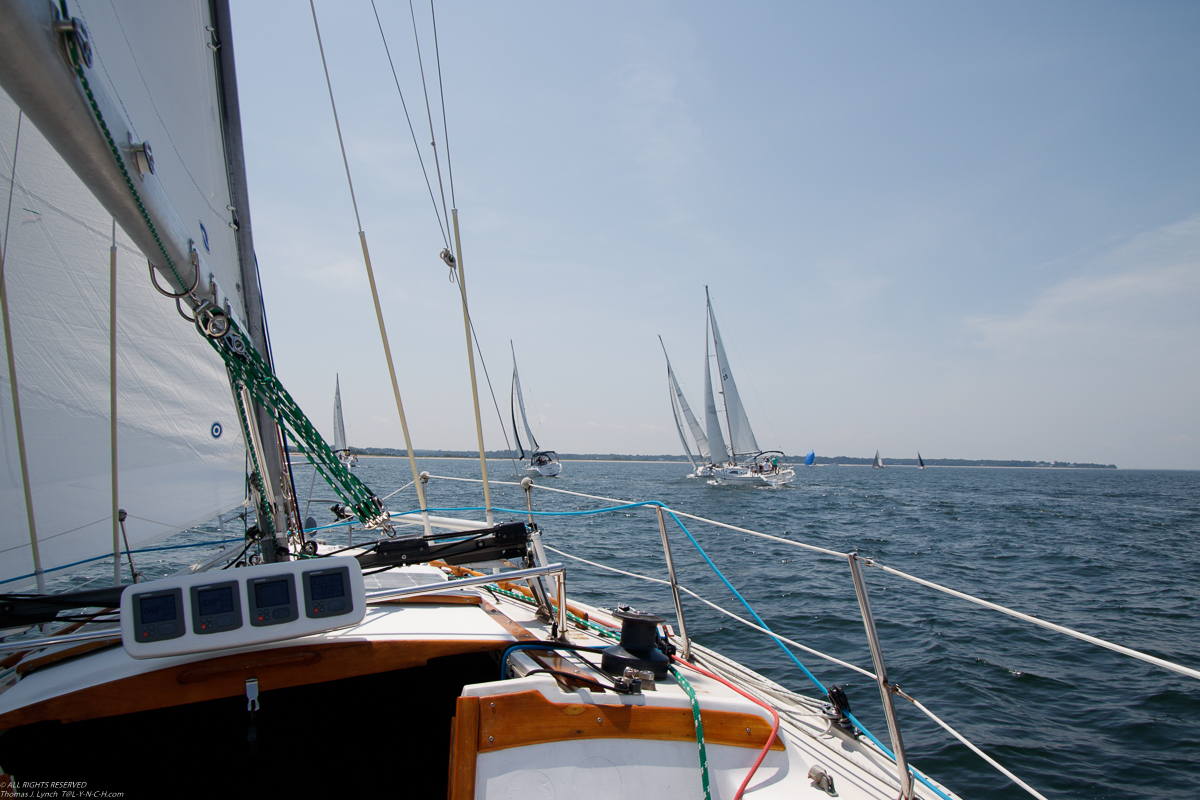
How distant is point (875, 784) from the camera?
1.90m

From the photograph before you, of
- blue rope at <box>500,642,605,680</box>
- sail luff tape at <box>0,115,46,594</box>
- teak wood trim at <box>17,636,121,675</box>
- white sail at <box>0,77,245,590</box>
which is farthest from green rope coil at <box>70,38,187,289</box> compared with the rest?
blue rope at <box>500,642,605,680</box>

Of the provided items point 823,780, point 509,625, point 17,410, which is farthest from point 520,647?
point 17,410

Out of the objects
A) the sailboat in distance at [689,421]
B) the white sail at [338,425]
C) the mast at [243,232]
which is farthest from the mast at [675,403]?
the mast at [243,232]

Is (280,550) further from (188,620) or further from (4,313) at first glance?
(4,313)

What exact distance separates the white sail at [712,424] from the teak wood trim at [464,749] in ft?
120

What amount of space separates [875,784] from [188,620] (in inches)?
84.8

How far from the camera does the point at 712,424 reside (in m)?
39.6

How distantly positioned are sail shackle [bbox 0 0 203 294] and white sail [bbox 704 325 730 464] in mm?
36671

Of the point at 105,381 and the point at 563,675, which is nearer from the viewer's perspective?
the point at 563,675

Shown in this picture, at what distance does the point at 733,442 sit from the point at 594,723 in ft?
126

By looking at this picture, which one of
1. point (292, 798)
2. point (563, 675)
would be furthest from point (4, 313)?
point (563, 675)

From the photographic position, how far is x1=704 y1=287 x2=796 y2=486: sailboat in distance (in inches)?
1453

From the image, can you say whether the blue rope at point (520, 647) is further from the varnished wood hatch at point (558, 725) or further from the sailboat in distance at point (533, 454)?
the sailboat in distance at point (533, 454)

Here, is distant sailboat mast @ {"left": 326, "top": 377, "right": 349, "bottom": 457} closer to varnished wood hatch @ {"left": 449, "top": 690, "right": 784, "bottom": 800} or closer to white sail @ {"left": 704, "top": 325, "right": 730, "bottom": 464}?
white sail @ {"left": 704, "top": 325, "right": 730, "bottom": 464}
